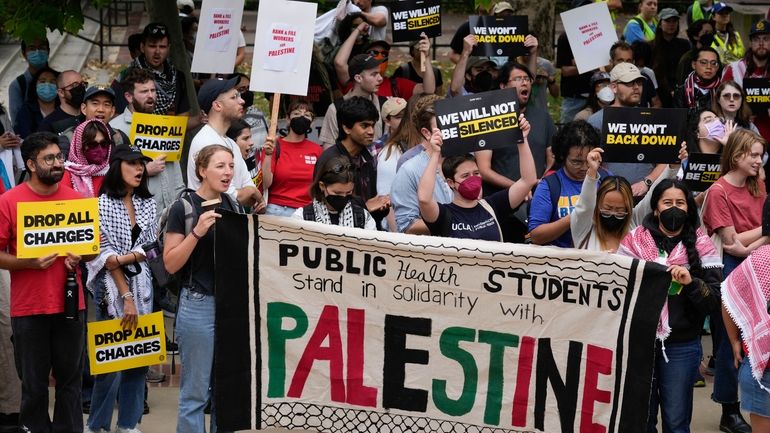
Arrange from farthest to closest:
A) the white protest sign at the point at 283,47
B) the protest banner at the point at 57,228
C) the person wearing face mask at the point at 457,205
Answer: the white protest sign at the point at 283,47 → the person wearing face mask at the point at 457,205 → the protest banner at the point at 57,228

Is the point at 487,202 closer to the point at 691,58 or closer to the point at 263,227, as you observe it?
the point at 263,227

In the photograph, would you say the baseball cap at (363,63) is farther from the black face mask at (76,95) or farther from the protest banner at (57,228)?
the protest banner at (57,228)

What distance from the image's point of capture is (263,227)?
7559 mm

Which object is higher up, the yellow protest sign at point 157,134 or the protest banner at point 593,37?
the protest banner at point 593,37

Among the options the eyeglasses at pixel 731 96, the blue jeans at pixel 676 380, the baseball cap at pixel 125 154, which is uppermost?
the eyeglasses at pixel 731 96

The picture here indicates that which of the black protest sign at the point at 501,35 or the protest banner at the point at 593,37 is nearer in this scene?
the black protest sign at the point at 501,35

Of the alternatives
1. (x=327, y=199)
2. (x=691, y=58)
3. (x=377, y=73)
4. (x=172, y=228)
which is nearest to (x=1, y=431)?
(x=172, y=228)

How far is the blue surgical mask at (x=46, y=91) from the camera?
11.6 meters

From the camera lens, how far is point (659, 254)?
25.0 feet

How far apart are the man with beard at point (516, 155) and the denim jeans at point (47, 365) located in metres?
3.46

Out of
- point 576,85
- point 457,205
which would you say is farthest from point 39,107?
point 576,85

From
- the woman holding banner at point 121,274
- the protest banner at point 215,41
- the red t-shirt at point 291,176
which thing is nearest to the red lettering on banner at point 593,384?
the woman holding banner at point 121,274

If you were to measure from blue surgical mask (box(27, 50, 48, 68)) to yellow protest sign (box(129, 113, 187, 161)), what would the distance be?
262 cm

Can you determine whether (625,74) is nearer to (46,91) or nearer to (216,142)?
(216,142)
